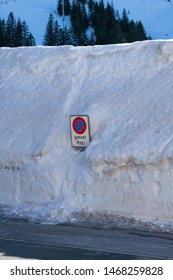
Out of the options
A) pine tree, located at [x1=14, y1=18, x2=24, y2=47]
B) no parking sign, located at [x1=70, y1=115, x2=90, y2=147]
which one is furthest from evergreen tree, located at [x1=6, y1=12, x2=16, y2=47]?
no parking sign, located at [x1=70, y1=115, x2=90, y2=147]

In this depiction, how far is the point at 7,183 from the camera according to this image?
44.2 ft

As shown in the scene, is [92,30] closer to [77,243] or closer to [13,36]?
[13,36]

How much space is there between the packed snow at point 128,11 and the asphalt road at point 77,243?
28.3 metres

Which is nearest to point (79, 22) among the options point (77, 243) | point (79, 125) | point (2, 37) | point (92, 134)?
point (2, 37)

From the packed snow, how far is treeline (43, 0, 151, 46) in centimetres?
432

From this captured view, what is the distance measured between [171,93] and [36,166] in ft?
10.5

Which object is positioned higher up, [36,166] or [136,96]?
[136,96]

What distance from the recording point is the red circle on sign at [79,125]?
42.0 feet

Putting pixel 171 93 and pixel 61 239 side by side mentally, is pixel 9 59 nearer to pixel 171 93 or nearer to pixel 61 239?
pixel 171 93

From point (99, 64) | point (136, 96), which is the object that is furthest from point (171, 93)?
point (99, 64)

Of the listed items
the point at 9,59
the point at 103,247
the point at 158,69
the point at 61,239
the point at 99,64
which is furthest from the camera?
the point at 9,59

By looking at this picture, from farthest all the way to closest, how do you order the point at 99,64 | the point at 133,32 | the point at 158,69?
the point at 133,32, the point at 99,64, the point at 158,69

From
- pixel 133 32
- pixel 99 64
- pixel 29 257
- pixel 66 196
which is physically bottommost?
pixel 29 257

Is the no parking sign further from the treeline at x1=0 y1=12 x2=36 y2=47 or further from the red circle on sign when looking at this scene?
the treeline at x1=0 y1=12 x2=36 y2=47
